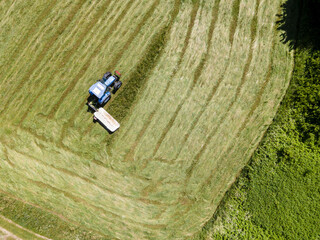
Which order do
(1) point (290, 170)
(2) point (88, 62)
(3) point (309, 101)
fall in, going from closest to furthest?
1. (3) point (309, 101)
2. (1) point (290, 170)
3. (2) point (88, 62)

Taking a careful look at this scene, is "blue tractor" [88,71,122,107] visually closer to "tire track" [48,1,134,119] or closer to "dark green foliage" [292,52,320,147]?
"tire track" [48,1,134,119]

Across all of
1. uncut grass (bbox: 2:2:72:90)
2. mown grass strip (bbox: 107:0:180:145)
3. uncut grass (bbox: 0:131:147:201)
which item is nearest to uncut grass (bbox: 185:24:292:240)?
uncut grass (bbox: 0:131:147:201)

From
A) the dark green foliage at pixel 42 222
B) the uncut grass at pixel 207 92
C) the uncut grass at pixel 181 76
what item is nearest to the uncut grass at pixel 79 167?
the uncut grass at pixel 181 76

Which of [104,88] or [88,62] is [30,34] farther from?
[104,88]

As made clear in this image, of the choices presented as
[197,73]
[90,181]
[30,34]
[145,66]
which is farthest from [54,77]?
[197,73]

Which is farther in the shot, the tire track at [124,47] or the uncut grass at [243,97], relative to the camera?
the tire track at [124,47]

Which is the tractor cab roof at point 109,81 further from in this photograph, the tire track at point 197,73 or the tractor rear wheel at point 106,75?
the tire track at point 197,73

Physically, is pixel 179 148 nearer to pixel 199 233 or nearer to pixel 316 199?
pixel 199 233
